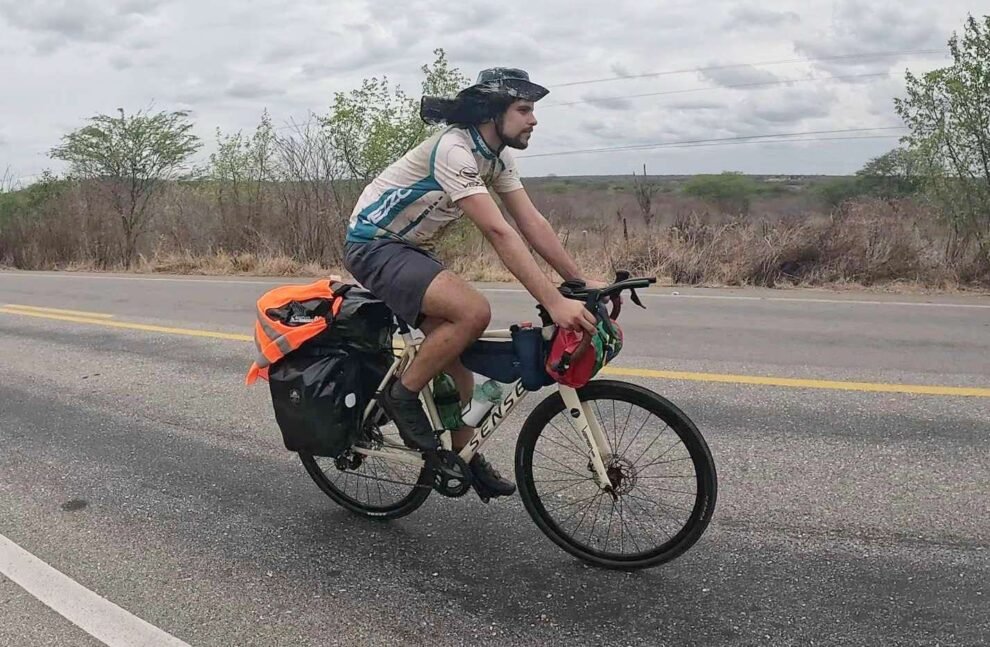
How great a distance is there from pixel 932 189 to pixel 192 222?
1746 cm

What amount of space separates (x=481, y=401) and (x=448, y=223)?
0.78 m

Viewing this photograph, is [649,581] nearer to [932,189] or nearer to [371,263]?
[371,263]

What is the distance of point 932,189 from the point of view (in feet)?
43.6

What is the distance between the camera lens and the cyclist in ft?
9.93

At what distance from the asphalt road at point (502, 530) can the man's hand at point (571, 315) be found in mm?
1046

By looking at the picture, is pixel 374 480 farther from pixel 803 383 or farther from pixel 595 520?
pixel 803 383

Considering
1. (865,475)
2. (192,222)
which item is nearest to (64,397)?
(865,475)

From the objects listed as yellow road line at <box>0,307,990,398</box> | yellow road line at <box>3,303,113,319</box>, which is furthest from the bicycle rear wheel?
yellow road line at <box>3,303,113,319</box>

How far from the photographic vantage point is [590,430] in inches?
129

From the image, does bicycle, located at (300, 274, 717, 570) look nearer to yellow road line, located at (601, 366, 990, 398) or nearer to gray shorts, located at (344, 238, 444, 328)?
gray shorts, located at (344, 238, 444, 328)

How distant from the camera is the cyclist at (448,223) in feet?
9.93

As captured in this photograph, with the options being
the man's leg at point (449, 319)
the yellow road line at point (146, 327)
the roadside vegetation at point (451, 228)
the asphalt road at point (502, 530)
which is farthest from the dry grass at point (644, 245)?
the man's leg at point (449, 319)

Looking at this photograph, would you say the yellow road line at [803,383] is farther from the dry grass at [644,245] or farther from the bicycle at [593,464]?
the dry grass at [644,245]

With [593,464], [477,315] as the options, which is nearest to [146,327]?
[477,315]
